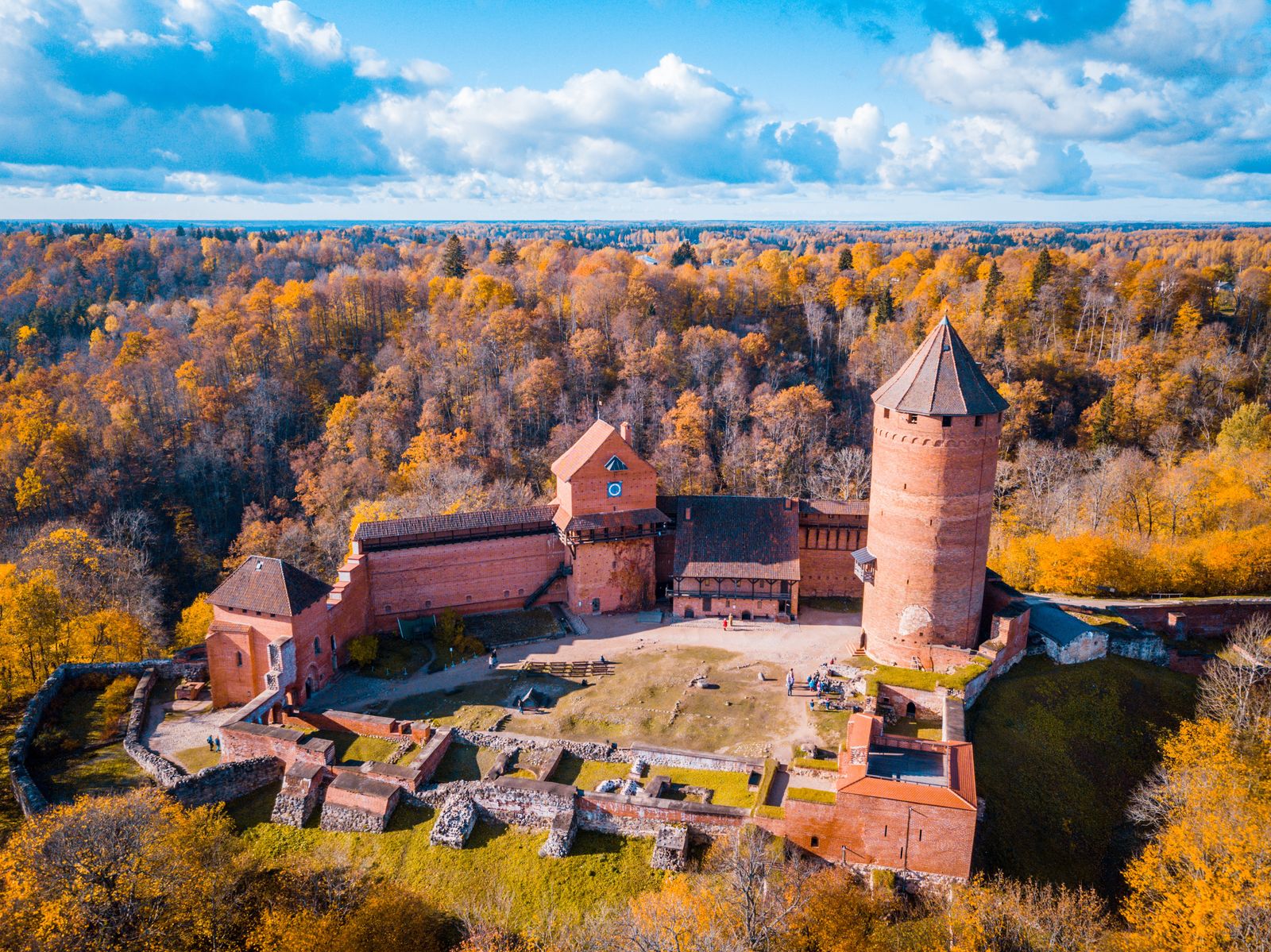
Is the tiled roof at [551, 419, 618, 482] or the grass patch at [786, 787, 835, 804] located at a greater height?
the tiled roof at [551, 419, 618, 482]

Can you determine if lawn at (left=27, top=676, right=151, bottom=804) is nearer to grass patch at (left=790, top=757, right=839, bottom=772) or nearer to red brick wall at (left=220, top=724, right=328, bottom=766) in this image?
red brick wall at (left=220, top=724, right=328, bottom=766)

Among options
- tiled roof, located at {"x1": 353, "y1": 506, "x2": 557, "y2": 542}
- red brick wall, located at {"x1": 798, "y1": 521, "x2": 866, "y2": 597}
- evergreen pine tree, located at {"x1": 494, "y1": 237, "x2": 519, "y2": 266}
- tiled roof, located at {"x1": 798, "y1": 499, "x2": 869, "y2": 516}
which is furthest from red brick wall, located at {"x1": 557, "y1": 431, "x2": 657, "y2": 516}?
evergreen pine tree, located at {"x1": 494, "y1": 237, "x2": 519, "y2": 266}

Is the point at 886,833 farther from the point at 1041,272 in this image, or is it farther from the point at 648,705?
the point at 1041,272

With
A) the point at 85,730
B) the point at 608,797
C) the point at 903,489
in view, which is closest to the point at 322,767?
the point at 608,797

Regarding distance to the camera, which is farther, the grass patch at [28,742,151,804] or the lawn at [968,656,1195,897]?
the grass patch at [28,742,151,804]

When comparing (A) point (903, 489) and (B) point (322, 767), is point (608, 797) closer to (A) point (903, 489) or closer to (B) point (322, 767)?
(B) point (322, 767)

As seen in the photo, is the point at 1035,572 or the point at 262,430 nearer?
the point at 1035,572

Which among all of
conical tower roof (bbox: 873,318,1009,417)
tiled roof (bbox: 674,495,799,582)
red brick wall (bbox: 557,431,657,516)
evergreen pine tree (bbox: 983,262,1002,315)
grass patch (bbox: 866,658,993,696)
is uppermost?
evergreen pine tree (bbox: 983,262,1002,315)
